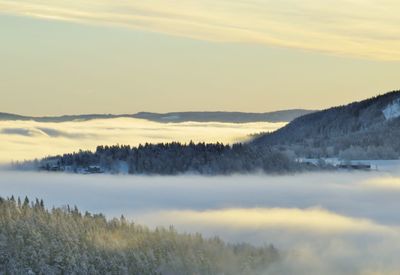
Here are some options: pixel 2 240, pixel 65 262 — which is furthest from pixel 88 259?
pixel 2 240

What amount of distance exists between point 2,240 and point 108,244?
1853cm

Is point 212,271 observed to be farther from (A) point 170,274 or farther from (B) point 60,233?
(B) point 60,233

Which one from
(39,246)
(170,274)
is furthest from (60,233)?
(170,274)

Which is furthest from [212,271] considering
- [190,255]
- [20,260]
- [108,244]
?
[20,260]

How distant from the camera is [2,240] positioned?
19288cm

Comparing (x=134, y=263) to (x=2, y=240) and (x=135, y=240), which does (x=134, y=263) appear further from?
(x=2, y=240)

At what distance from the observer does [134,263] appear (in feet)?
618

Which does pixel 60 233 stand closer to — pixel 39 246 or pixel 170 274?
pixel 39 246

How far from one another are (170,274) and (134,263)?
6410 mm

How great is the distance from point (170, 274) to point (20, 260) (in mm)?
25472

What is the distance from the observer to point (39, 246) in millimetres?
191625

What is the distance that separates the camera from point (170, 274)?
18925cm

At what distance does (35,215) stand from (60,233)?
6.75 m

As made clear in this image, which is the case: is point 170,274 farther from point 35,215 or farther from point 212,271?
point 35,215
